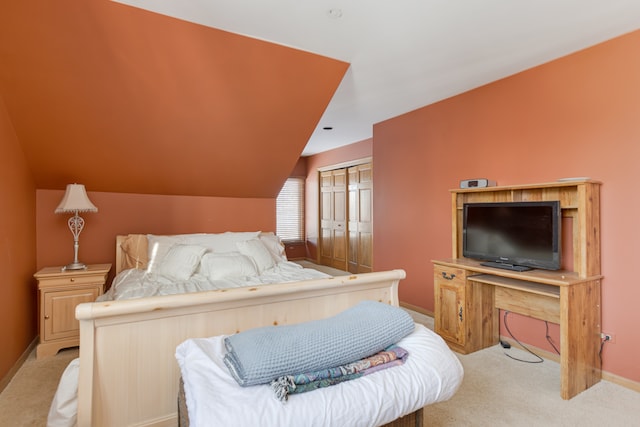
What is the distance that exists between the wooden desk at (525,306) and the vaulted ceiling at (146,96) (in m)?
2.08

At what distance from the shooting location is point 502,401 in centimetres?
219

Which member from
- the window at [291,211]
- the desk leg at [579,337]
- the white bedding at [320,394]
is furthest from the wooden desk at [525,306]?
the window at [291,211]

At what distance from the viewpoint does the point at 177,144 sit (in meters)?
3.30

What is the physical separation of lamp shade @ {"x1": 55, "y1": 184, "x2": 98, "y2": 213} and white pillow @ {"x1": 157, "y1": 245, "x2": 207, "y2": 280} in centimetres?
82

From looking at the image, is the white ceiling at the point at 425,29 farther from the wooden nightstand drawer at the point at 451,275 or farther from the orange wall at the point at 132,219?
the orange wall at the point at 132,219

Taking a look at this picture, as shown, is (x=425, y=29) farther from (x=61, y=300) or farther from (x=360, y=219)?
(x=360, y=219)

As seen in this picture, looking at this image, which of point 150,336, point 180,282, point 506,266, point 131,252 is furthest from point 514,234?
point 131,252

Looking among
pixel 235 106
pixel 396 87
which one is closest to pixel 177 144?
pixel 235 106

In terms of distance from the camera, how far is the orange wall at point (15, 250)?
2408 mm

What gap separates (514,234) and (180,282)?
2837 mm

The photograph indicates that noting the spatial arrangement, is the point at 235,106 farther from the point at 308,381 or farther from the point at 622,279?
the point at 622,279

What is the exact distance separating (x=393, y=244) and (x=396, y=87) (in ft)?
6.44

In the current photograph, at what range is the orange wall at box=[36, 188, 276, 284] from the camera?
3.30 m

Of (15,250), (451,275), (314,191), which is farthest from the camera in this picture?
(314,191)
